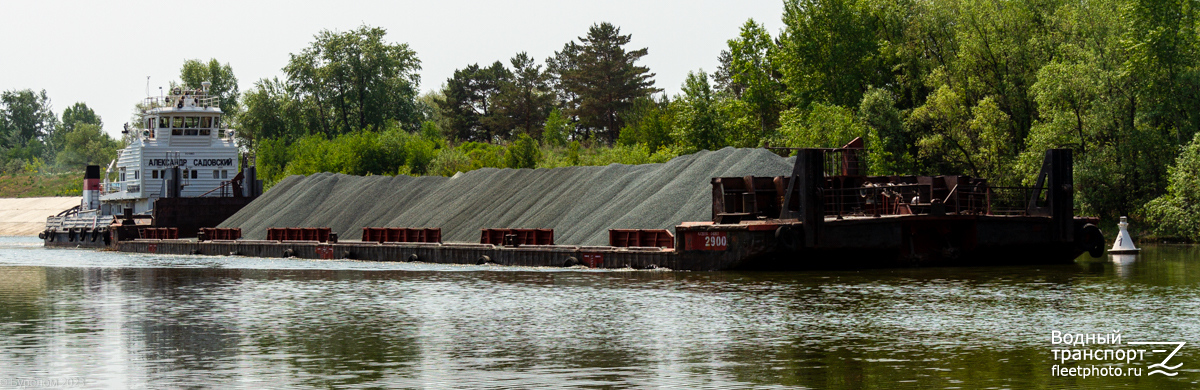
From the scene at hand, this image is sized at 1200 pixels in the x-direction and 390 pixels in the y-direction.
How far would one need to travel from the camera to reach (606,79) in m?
99.7

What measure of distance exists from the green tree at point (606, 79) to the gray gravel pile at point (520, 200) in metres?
43.3

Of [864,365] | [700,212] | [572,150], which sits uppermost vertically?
[572,150]

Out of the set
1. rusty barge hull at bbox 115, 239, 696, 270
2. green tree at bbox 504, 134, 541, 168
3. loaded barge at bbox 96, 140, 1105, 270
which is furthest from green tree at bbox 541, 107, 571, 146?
loaded barge at bbox 96, 140, 1105, 270

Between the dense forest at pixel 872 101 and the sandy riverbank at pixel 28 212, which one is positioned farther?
the sandy riverbank at pixel 28 212

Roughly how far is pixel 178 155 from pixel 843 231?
140 ft

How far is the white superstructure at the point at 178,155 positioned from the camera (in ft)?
203

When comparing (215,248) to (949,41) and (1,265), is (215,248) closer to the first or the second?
(1,265)

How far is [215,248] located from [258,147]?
56.5 meters

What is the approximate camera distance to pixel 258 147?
10494 centimetres

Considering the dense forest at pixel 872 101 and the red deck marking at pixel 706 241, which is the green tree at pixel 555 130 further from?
the red deck marking at pixel 706 241

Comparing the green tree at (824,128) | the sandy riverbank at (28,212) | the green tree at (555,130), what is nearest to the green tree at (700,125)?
the green tree at (824,128)

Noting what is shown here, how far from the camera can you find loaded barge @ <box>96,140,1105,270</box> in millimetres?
29719

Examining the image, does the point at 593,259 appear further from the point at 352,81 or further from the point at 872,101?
the point at 352,81

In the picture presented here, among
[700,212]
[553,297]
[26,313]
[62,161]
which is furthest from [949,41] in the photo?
[62,161]
